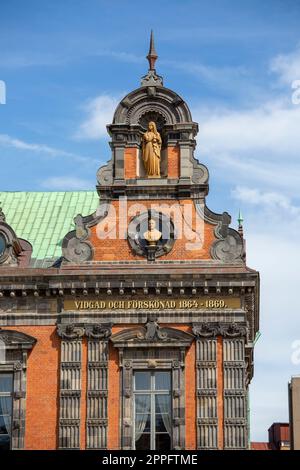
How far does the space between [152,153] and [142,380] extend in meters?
8.18

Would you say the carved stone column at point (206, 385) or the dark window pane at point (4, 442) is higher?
the carved stone column at point (206, 385)

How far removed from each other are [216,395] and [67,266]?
22.5ft

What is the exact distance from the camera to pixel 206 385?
40906 mm

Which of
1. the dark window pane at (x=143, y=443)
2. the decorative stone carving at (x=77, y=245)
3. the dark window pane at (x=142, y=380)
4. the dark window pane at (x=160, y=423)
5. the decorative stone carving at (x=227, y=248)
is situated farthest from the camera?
the decorative stone carving at (x=77, y=245)

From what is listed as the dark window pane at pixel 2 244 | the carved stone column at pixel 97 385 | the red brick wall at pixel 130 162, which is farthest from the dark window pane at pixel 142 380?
the red brick wall at pixel 130 162

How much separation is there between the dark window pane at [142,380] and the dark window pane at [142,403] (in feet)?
1.00

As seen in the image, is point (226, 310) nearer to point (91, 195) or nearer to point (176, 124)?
point (176, 124)

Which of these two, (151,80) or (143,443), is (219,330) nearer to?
(143,443)

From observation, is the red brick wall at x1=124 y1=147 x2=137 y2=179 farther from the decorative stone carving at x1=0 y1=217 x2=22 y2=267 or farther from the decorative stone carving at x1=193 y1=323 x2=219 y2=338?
the decorative stone carving at x1=193 y1=323 x2=219 y2=338

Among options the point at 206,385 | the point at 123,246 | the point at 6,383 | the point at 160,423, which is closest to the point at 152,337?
the point at 206,385

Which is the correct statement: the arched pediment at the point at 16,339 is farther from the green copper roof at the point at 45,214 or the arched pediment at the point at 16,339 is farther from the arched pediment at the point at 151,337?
the green copper roof at the point at 45,214

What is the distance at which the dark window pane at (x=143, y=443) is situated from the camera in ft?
134

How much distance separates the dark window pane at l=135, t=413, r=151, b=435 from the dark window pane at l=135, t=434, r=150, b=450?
8.1 inches

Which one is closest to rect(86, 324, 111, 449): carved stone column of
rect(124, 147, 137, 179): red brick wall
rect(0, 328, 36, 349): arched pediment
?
rect(0, 328, 36, 349): arched pediment
